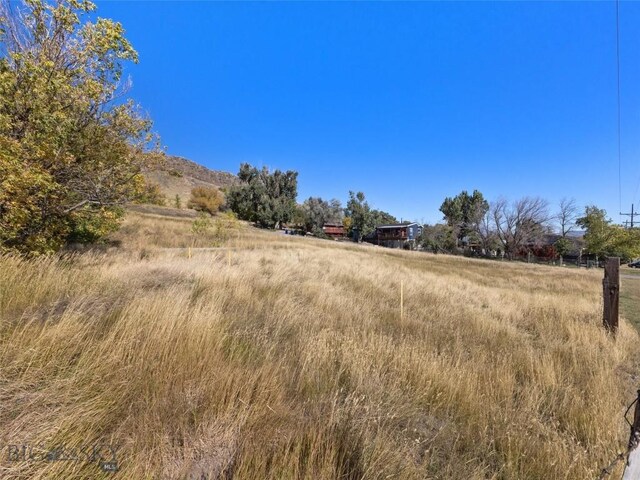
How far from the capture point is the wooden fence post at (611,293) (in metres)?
5.60

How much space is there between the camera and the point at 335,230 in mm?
80688

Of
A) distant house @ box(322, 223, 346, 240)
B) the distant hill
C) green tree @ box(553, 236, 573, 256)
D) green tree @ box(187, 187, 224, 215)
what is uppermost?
the distant hill

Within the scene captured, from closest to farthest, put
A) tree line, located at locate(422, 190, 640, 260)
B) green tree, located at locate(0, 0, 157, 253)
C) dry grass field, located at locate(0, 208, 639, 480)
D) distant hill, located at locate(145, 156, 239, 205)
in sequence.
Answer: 1. dry grass field, located at locate(0, 208, 639, 480)
2. green tree, located at locate(0, 0, 157, 253)
3. tree line, located at locate(422, 190, 640, 260)
4. distant hill, located at locate(145, 156, 239, 205)

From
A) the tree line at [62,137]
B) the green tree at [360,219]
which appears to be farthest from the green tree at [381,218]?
the tree line at [62,137]

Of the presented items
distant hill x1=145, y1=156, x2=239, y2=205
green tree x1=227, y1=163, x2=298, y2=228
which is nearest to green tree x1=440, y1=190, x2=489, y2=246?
green tree x1=227, y1=163, x2=298, y2=228

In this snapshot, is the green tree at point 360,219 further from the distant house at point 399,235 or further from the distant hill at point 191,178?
the distant hill at point 191,178

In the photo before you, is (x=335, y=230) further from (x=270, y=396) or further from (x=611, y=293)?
(x=270, y=396)

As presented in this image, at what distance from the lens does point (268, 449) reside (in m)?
1.86

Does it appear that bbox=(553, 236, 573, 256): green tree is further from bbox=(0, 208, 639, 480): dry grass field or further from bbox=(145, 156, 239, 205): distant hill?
bbox=(145, 156, 239, 205): distant hill

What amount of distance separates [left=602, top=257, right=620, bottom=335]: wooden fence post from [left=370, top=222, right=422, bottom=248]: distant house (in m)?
67.2

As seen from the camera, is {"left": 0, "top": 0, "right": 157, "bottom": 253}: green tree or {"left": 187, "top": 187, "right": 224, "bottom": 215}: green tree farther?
{"left": 187, "top": 187, "right": 224, "bottom": 215}: green tree

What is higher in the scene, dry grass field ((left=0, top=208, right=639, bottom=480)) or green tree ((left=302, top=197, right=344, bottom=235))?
green tree ((left=302, top=197, right=344, bottom=235))

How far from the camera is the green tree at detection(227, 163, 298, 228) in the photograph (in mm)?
68000

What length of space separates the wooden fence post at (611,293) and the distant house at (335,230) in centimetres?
7137
